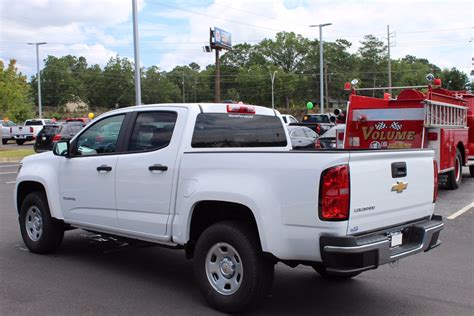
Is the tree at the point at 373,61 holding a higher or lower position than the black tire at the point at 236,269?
higher

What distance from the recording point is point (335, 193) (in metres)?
3.83

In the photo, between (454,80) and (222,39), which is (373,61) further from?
(222,39)

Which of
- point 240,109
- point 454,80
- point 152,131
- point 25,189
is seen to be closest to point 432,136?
point 240,109

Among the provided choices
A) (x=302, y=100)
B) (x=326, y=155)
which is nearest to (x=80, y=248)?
(x=326, y=155)

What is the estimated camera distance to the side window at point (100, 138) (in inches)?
223

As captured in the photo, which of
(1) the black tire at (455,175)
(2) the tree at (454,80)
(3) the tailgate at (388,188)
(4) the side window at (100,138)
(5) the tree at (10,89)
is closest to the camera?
(3) the tailgate at (388,188)

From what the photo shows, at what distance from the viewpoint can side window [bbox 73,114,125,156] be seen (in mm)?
5672

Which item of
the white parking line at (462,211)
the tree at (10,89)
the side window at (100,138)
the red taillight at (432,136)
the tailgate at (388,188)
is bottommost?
the white parking line at (462,211)

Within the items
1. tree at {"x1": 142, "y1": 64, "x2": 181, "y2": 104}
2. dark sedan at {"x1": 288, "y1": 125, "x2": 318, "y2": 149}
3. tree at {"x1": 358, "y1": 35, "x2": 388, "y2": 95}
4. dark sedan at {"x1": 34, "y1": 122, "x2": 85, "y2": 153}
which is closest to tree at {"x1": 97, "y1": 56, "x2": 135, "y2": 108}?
tree at {"x1": 142, "y1": 64, "x2": 181, "y2": 104}

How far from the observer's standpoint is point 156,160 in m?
5.03

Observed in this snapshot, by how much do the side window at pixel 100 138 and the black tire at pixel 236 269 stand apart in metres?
1.72

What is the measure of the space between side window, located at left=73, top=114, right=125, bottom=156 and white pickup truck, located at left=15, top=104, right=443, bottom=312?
14 millimetres

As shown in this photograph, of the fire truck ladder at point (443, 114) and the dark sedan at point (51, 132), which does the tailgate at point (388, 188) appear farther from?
the dark sedan at point (51, 132)

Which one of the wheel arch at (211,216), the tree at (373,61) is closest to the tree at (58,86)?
the tree at (373,61)
